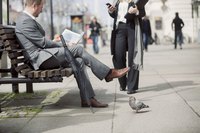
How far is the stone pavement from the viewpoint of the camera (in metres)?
5.42

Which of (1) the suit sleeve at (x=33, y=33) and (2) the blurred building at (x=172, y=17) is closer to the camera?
(1) the suit sleeve at (x=33, y=33)

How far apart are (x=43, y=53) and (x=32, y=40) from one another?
0.79 ft

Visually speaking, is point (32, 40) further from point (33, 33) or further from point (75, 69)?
point (75, 69)

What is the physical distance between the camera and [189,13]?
46.8 m

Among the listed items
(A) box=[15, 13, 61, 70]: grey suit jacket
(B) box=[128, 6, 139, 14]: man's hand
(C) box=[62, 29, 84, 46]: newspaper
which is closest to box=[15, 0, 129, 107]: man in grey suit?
(A) box=[15, 13, 61, 70]: grey suit jacket

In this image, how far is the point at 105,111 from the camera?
21.4ft

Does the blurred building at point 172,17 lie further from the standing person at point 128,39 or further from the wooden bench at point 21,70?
the wooden bench at point 21,70

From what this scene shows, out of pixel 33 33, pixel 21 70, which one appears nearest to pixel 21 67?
pixel 21 70

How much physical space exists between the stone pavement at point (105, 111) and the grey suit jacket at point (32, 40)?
726mm

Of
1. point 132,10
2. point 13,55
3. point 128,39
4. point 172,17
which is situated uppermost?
point 172,17

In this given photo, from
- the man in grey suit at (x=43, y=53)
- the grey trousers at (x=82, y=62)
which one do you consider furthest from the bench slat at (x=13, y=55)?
the grey trousers at (x=82, y=62)

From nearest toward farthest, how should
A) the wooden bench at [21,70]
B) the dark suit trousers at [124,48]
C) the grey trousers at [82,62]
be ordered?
the wooden bench at [21,70], the grey trousers at [82,62], the dark suit trousers at [124,48]

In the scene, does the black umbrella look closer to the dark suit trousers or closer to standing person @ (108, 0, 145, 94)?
standing person @ (108, 0, 145, 94)

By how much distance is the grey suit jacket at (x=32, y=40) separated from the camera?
6.64m
